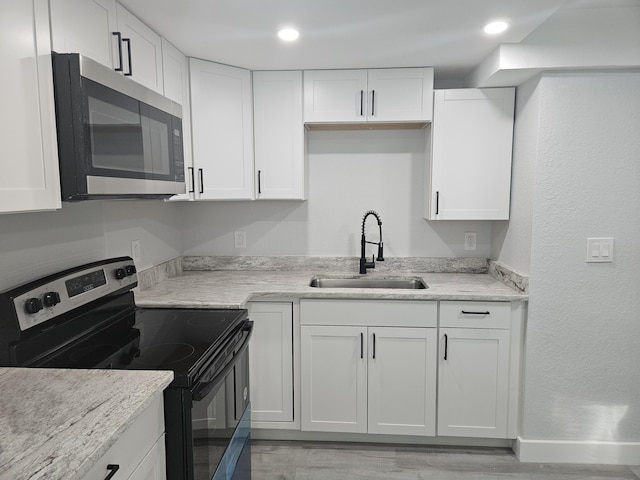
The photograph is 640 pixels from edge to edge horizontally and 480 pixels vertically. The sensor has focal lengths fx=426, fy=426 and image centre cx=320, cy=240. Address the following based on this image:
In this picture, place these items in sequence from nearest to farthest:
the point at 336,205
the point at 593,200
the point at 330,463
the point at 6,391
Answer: the point at 6,391 < the point at 593,200 < the point at 330,463 < the point at 336,205

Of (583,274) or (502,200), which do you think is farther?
(502,200)

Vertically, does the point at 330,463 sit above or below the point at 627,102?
below

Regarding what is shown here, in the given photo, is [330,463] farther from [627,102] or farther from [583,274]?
[627,102]

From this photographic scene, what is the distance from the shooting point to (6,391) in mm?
1136

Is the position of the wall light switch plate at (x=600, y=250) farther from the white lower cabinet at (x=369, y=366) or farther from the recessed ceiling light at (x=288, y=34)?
the recessed ceiling light at (x=288, y=34)

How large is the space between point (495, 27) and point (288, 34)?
3.10 ft

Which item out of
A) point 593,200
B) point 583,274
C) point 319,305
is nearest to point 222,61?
point 319,305

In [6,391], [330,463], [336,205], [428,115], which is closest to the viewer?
[6,391]

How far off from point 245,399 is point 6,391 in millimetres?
952

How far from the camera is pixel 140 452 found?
1.13 meters

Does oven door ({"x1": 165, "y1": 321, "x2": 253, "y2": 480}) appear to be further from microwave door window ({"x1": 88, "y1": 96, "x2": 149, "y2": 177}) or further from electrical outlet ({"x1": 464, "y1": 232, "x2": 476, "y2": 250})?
electrical outlet ({"x1": 464, "y1": 232, "x2": 476, "y2": 250})

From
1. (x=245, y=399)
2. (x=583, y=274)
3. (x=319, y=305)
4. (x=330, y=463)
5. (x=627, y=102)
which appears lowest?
(x=330, y=463)

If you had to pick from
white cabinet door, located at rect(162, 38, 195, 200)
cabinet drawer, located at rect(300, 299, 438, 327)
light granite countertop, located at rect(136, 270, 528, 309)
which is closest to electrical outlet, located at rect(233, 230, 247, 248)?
light granite countertop, located at rect(136, 270, 528, 309)

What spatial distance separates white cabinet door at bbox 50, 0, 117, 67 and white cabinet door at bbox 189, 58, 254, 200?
0.82m
